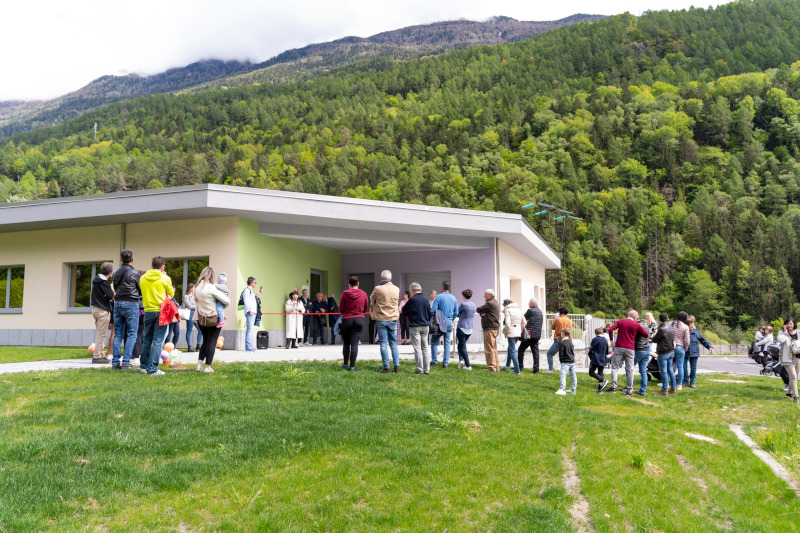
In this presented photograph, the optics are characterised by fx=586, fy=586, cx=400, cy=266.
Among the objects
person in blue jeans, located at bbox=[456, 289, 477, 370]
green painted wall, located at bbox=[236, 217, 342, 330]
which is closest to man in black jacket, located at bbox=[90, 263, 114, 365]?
green painted wall, located at bbox=[236, 217, 342, 330]

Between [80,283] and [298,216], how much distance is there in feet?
25.2

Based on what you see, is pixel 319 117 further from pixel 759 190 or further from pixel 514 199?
pixel 759 190

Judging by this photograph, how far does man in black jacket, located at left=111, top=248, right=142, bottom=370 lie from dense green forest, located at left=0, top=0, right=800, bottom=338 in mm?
53350

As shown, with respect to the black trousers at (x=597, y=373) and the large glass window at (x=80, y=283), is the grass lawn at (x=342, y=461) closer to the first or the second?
the black trousers at (x=597, y=373)

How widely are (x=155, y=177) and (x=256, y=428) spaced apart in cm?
7426

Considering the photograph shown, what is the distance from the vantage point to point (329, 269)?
2150 centimetres

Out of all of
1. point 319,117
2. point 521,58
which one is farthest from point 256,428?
point 521,58

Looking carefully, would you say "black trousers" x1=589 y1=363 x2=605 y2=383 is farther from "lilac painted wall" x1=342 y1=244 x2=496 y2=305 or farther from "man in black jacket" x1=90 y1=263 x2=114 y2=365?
"man in black jacket" x1=90 y1=263 x2=114 y2=365

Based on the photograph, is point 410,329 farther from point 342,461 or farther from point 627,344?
point 342,461

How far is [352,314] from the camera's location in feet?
34.2

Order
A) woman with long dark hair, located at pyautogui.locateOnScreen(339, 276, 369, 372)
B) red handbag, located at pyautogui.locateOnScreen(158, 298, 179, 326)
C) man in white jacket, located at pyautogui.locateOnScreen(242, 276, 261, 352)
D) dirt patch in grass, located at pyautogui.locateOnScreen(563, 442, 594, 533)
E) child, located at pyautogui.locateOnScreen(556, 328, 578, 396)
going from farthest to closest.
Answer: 1. man in white jacket, located at pyautogui.locateOnScreen(242, 276, 261, 352)
2. child, located at pyautogui.locateOnScreen(556, 328, 578, 396)
3. woman with long dark hair, located at pyautogui.locateOnScreen(339, 276, 369, 372)
4. red handbag, located at pyautogui.locateOnScreen(158, 298, 179, 326)
5. dirt patch in grass, located at pyautogui.locateOnScreen(563, 442, 594, 533)

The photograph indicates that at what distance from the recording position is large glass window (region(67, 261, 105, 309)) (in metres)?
18.4

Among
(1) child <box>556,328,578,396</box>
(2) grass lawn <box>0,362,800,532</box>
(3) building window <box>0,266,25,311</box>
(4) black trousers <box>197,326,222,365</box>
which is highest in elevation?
(3) building window <box>0,266,25,311</box>

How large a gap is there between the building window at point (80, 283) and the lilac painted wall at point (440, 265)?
857cm
